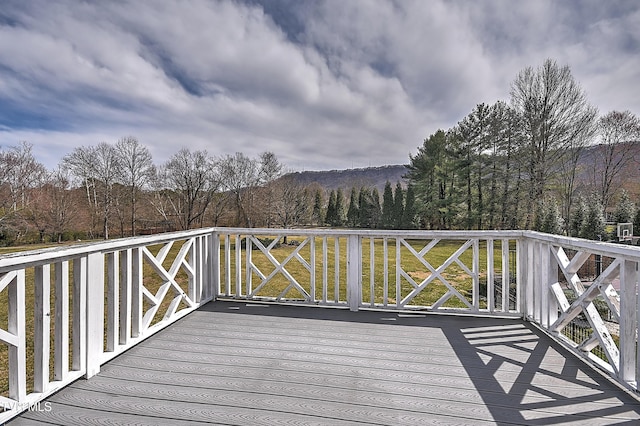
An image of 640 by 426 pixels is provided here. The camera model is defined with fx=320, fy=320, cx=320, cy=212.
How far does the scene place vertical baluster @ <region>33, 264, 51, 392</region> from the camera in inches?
69.9

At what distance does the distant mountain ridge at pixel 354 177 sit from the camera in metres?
33.7

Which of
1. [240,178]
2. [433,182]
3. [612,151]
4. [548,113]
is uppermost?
[548,113]

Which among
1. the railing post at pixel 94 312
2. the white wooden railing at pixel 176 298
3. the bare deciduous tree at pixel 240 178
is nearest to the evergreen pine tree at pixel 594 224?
the white wooden railing at pixel 176 298

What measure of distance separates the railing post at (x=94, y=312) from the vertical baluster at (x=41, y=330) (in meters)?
0.26

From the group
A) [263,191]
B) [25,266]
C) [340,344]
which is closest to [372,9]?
[340,344]

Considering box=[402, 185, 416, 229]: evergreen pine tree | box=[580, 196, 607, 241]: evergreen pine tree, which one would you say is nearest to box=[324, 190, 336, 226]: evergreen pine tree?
box=[402, 185, 416, 229]: evergreen pine tree

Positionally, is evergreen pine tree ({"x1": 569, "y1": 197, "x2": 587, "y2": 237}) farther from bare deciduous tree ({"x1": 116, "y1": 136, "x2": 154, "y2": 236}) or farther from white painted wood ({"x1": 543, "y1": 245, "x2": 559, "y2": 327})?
bare deciduous tree ({"x1": 116, "y1": 136, "x2": 154, "y2": 236})

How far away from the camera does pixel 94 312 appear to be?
2133mm

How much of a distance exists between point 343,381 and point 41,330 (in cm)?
177

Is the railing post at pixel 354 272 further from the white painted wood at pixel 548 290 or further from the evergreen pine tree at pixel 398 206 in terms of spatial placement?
the evergreen pine tree at pixel 398 206

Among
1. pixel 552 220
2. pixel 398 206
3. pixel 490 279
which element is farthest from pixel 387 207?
pixel 490 279

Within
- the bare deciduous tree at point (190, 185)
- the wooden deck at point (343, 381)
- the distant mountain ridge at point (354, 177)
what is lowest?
the wooden deck at point (343, 381)

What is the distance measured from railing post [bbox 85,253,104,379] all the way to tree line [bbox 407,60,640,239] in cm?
1756

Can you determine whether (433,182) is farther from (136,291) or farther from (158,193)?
(136,291)
